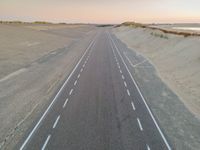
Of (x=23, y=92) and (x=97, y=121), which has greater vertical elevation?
(x=97, y=121)

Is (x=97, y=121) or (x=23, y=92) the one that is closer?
(x=97, y=121)

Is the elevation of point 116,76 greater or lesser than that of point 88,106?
lesser

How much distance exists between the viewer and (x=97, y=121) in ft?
35.9

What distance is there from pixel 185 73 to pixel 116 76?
6856 mm

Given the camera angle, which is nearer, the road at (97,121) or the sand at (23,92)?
the road at (97,121)

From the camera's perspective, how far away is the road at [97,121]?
892 centimetres

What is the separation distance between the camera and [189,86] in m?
16.7

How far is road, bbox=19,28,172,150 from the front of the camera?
8.92 metres

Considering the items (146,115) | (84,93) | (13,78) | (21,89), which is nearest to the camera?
(146,115)

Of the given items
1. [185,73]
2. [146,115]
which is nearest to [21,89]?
[146,115]

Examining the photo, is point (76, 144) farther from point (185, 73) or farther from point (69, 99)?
point (185, 73)

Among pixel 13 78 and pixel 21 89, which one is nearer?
pixel 21 89

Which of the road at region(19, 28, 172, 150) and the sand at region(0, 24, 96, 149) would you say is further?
the sand at region(0, 24, 96, 149)

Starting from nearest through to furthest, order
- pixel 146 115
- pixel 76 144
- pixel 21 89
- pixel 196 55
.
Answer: pixel 76 144 < pixel 146 115 < pixel 21 89 < pixel 196 55
